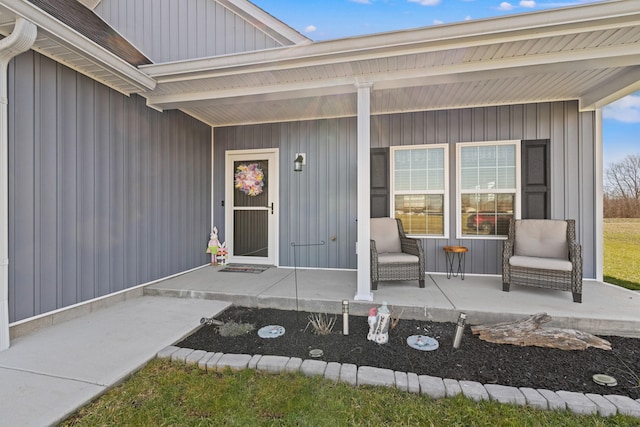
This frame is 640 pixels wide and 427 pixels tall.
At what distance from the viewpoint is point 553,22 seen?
2488 mm

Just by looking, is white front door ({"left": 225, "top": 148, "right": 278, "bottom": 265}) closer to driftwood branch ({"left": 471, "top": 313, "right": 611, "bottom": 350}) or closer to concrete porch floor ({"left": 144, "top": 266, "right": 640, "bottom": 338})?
concrete porch floor ({"left": 144, "top": 266, "right": 640, "bottom": 338})

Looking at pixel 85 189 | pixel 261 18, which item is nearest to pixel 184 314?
pixel 85 189

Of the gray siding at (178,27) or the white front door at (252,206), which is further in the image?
the white front door at (252,206)

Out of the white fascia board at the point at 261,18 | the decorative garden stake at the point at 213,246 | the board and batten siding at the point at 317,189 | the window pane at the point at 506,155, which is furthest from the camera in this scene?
the decorative garden stake at the point at 213,246

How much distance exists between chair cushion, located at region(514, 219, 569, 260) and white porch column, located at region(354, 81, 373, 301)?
2188mm

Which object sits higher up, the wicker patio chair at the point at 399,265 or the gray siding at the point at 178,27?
the gray siding at the point at 178,27

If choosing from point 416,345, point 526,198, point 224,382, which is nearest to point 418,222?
point 526,198

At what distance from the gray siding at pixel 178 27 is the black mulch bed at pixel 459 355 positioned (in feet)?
11.8

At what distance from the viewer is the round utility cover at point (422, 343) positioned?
8.16 ft

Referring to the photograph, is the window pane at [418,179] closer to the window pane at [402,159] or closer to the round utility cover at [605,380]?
the window pane at [402,159]

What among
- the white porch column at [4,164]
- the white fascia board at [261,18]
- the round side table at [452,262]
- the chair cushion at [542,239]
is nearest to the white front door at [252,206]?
the white fascia board at [261,18]

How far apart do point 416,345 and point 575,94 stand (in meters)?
4.17

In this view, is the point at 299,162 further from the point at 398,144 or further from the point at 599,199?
the point at 599,199

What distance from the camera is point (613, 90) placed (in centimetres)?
360
